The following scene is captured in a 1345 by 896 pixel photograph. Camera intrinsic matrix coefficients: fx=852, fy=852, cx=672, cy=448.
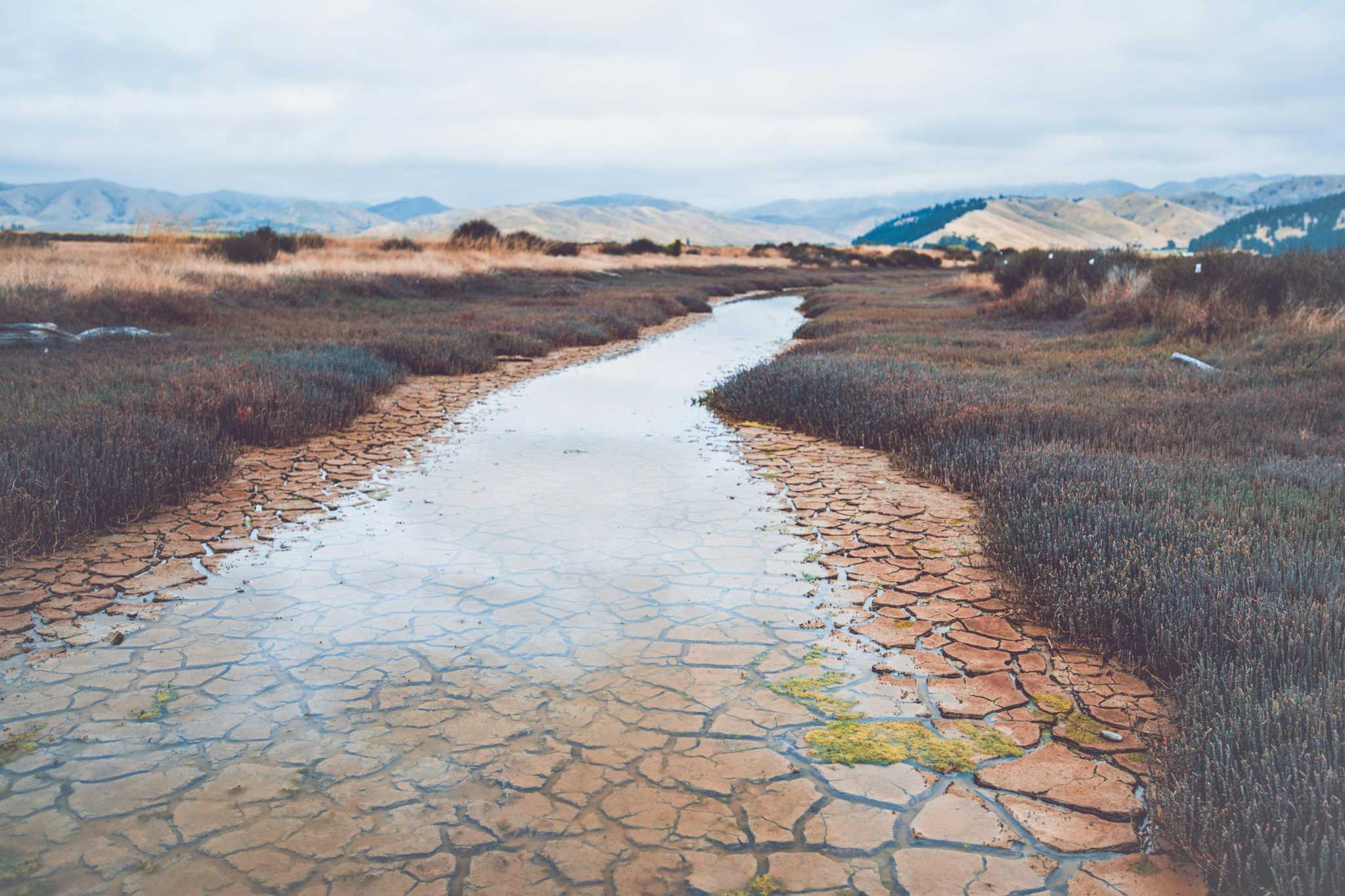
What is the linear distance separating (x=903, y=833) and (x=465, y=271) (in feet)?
84.0

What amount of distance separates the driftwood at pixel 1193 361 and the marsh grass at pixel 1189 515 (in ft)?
0.54

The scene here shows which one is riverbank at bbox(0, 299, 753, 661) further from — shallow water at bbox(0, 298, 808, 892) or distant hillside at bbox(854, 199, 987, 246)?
distant hillside at bbox(854, 199, 987, 246)

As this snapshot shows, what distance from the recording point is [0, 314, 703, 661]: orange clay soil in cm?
430

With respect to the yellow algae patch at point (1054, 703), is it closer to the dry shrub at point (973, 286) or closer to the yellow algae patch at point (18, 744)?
the yellow algae patch at point (18, 744)

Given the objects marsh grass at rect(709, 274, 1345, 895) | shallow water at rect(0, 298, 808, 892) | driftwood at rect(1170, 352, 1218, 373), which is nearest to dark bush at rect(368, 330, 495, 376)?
marsh grass at rect(709, 274, 1345, 895)

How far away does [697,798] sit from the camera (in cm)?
293

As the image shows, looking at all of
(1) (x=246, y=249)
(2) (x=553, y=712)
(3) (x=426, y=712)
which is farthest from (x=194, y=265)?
(2) (x=553, y=712)

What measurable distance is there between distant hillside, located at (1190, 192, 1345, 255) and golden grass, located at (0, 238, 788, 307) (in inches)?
5737

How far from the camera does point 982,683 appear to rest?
12.7 feet

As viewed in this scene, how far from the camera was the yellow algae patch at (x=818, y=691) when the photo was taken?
361 cm

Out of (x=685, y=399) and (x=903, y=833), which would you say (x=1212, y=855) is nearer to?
(x=903, y=833)

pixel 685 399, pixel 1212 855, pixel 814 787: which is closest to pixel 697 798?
pixel 814 787

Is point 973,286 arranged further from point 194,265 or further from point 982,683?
point 982,683

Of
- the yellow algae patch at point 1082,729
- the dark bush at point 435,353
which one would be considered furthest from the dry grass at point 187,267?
the yellow algae patch at point 1082,729
